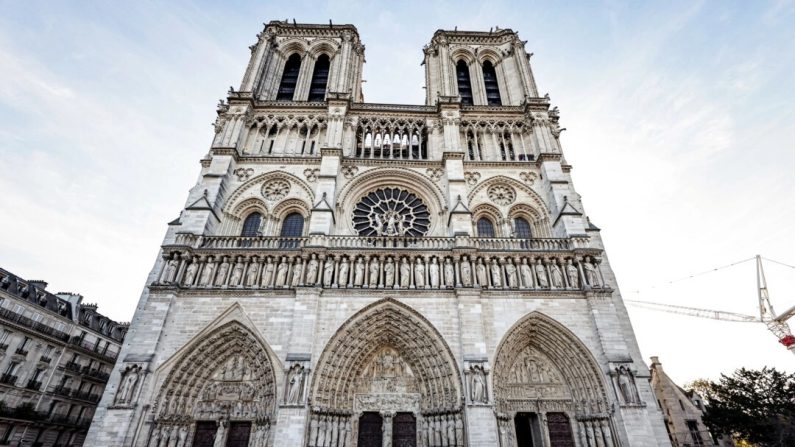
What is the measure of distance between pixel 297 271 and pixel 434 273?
4.53 meters

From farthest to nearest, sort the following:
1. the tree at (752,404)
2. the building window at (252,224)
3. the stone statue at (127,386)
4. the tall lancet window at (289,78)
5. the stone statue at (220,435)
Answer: the tall lancet window at (289,78), the building window at (252,224), the tree at (752,404), the stone statue at (220,435), the stone statue at (127,386)

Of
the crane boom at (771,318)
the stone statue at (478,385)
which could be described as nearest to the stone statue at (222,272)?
the stone statue at (478,385)

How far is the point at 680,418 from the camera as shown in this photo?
18922 mm

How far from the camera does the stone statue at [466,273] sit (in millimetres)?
12211

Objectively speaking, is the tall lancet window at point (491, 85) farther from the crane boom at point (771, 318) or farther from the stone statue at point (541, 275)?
the crane boom at point (771, 318)

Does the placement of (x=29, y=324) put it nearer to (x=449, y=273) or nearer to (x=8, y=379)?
(x=8, y=379)

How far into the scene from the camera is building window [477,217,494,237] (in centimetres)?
1543

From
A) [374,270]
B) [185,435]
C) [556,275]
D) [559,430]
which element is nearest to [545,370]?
[559,430]

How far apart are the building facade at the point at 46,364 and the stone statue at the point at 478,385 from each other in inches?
702

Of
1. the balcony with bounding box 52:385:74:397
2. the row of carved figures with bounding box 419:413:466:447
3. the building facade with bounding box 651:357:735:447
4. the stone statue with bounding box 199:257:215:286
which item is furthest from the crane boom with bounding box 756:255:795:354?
the balcony with bounding box 52:385:74:397

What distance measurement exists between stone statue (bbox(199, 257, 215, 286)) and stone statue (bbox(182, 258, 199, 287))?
0.85 feet

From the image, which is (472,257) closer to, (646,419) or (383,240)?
(383,240)

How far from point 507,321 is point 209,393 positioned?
9353mm

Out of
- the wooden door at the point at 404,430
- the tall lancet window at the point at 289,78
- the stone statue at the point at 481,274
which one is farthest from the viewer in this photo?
the tall lancet window at the point at 289,78
